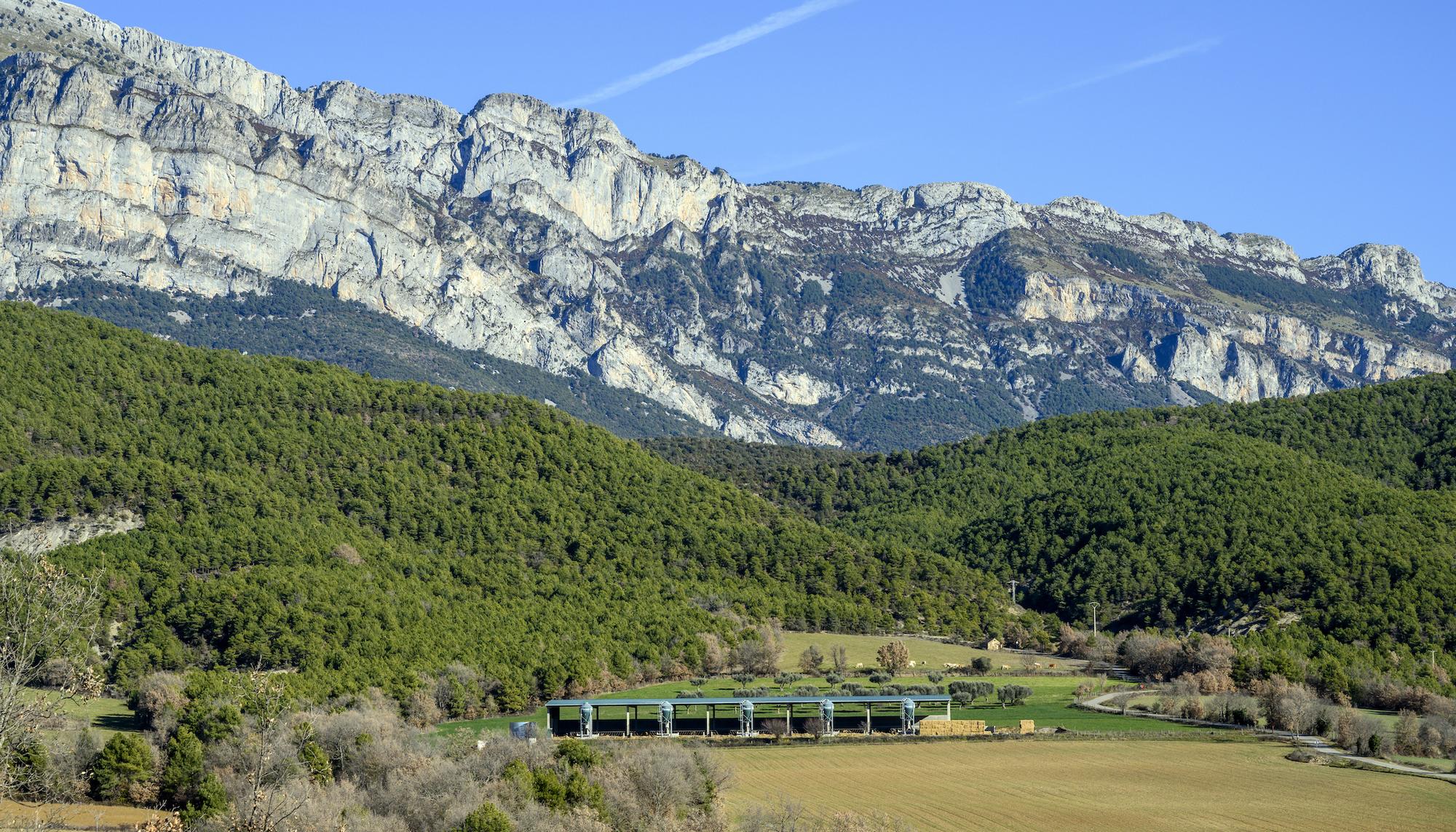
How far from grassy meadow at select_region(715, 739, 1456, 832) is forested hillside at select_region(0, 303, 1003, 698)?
3539 centimetres

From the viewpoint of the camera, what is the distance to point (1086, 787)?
85062 mm

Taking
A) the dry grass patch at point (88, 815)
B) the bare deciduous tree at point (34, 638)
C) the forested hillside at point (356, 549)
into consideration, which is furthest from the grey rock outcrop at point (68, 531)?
the bare deciduous tree at point (34, 638)

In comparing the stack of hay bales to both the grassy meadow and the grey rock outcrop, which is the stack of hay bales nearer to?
the grassy meadow

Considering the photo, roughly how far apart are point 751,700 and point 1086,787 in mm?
31940

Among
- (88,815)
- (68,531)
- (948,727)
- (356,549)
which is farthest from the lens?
(356,549)

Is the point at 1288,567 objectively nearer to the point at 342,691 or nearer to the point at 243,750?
the point at 342,691

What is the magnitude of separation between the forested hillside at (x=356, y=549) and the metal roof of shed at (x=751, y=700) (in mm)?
9009

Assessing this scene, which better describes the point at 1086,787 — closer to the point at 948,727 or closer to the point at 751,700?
the point at 948,727

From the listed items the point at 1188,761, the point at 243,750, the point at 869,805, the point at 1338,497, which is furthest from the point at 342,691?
the point at 1338,497

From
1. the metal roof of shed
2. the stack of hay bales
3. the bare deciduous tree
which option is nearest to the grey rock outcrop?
the metal roof of shed

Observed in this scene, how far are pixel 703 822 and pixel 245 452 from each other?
122750 mm

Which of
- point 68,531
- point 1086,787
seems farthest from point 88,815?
point 68,531

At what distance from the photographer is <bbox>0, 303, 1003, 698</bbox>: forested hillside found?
128625mm

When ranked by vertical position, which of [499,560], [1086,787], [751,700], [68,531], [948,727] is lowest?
[1086,787]
